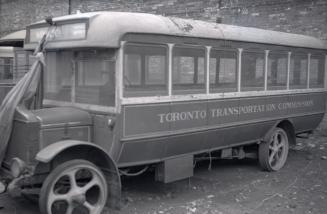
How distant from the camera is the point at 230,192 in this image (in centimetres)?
625

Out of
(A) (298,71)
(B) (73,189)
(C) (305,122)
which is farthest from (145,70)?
(C) (305,122)

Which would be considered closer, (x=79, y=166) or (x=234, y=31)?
(x=79, y=166)

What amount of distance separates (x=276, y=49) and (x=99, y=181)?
3.92 m

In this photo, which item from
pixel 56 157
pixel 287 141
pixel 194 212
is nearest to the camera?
pixel 56 157

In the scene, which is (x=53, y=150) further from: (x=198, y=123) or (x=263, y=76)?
(x=263, y=76)

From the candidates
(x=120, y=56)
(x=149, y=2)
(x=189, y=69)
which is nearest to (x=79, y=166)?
(x=120, y=56)

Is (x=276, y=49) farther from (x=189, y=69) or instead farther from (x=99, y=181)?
(x=99, y=181)

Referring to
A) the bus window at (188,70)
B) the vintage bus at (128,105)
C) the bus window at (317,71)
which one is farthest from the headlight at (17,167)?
the bus window at (317,71)

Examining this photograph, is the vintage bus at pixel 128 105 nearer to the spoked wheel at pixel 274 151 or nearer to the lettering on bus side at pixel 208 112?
the lettering on bus side at pixel 208 112

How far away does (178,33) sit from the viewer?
18.2 feet

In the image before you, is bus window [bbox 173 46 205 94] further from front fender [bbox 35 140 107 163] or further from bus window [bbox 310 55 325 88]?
bus window [bbox 310 55 325 88]

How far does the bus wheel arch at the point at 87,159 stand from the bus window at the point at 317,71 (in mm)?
4811

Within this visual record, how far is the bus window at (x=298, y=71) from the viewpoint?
25.5 feet

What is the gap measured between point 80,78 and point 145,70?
79 centimetres
